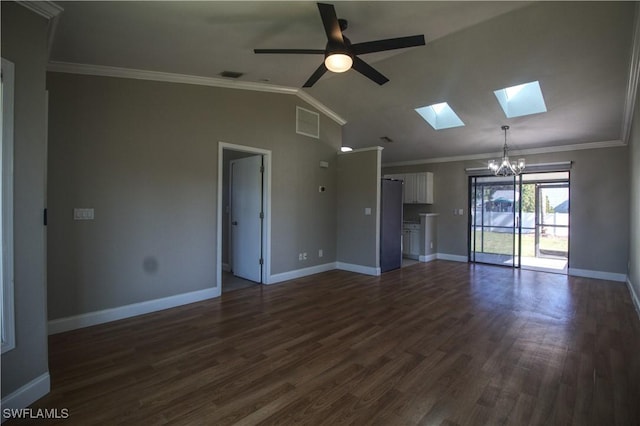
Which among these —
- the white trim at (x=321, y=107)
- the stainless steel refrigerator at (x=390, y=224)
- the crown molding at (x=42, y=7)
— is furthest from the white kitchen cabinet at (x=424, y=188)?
the crown molding at (x=42, y=7)

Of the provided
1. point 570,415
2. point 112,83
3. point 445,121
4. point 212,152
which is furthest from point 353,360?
point 445,121

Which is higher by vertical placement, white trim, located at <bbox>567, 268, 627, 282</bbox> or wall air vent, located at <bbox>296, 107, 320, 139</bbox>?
wall air vent, located at <bbox>296, 107, 320, 139</bbox>

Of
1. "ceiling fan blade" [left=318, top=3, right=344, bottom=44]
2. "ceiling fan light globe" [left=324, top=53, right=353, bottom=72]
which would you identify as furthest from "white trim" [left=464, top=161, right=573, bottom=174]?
"ceiling fan blade" [left=318, top=3, right=344, bottom=44]

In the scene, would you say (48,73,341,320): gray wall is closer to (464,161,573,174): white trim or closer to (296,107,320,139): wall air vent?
(296,107,320,139): wall air vent

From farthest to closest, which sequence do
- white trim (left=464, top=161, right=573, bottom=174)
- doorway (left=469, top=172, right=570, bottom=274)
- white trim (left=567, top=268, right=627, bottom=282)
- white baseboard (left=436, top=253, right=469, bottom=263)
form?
white baseboard (left=436, top=253, right=469, bottom=263), doorway (left=469, top=172, right=570, bottom=274), white trim (left=464, top=161, right=573, bottom=174), white trim (left=567, top=268, right=627, bottom=282)

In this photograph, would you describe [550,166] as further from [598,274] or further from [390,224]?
[390,224]

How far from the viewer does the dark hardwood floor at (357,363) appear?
6.42ft

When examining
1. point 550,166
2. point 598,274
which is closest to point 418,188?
point 550,166

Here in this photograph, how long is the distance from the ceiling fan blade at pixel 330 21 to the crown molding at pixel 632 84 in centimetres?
249

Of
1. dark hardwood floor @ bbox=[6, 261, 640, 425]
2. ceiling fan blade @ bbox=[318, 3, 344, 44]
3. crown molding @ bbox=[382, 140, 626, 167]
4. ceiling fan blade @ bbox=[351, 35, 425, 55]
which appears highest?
ceiling fan blade @ bbox=[318, 3, 344, 44]

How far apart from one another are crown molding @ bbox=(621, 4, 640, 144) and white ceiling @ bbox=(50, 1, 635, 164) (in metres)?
0.12

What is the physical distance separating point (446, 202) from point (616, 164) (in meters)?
3.13

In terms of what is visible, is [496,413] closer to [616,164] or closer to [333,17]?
[333,17]

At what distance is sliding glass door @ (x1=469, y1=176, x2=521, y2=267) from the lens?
6.73 m
